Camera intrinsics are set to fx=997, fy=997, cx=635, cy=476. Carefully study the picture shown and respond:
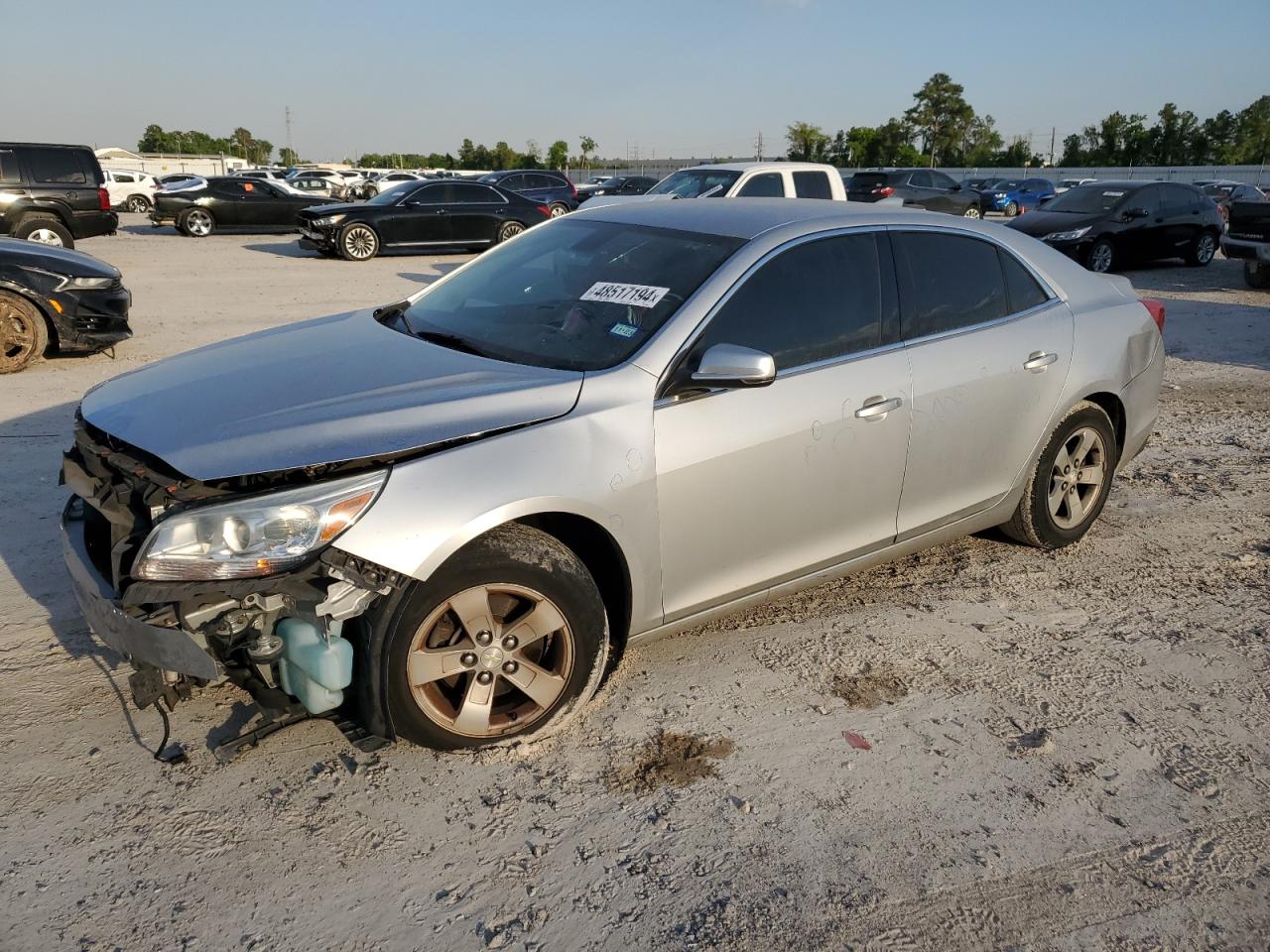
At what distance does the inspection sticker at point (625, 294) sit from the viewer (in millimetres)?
3580

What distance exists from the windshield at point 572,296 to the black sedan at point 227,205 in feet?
68.9

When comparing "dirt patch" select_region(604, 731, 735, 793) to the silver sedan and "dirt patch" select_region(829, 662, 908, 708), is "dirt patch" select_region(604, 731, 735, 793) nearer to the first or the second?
the silver sedan

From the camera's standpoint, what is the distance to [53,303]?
26.6 feet

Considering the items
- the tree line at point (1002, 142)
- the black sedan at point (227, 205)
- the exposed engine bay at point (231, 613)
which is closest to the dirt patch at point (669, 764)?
the exposed engine bay at point (231, 613)

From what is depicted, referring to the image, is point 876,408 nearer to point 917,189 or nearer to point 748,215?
point 748,215

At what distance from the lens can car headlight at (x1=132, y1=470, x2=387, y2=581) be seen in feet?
8.99

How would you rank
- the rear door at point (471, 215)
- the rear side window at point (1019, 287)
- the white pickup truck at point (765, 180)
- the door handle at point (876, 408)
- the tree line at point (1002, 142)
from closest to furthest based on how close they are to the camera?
1. the door handle at point (876, 408)
2. the rear side window at point (1019, 287)
3. the white pickup truck at point (765, 180)
4. the rear door at point (471, 215)
5. the tree line at point (1002, 142)

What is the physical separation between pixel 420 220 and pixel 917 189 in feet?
44.5

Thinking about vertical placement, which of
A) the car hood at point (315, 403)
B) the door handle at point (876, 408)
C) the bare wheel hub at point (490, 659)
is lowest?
the bare wheel hub at point (490, 659)

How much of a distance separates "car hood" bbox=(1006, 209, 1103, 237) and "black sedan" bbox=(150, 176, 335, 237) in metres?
15.5

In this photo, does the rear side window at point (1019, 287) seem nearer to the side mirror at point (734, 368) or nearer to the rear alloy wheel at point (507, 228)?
the side mirror at point (734, 368)

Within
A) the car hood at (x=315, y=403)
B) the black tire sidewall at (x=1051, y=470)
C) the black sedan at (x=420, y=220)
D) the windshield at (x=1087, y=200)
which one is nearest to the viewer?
the car hood at (x=315, y=403)

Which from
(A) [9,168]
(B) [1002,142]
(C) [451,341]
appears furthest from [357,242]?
(B) [1002,142]

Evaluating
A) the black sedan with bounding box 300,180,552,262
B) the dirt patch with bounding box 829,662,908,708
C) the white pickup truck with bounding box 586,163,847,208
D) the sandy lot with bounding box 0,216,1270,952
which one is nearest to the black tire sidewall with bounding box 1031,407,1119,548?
the sandy lot with bounding box 0,216,1270,952
